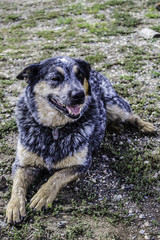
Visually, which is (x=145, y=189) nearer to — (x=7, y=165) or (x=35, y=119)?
(x=35, y=119)

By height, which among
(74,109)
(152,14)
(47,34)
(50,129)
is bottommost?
(47,34)

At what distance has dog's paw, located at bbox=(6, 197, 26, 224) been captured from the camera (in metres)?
3.37

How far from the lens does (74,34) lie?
9.42m

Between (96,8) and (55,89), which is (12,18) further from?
(55,89)

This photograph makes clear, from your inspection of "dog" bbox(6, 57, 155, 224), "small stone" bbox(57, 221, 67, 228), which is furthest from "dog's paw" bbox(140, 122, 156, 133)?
"small stone" bbox(57, 221, 67, 228)

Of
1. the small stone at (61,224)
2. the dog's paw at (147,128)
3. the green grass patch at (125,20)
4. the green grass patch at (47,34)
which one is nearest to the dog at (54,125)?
the small stone at (61,224)

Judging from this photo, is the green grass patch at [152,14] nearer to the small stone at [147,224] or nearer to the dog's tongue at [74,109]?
the dog's tongue at [74,109]

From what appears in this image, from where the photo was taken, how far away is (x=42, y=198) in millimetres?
3592

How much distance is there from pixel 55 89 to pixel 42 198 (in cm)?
154

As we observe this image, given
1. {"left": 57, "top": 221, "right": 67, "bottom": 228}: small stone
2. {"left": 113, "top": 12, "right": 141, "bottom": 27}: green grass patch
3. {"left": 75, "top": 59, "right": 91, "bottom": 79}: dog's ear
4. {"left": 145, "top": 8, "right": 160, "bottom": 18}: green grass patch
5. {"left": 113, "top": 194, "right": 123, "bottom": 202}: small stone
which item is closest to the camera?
{"left": 57, "top": 221, "right": 67, "bottom": 228}: small stone

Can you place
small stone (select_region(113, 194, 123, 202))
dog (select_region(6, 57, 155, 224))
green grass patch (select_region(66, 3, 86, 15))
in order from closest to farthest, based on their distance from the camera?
small stone (select_region(113, 194, 123, 202))
dog (select_region(6, 57, 155, 224))
green grass patch (select_region(66, 3, 86, 15))

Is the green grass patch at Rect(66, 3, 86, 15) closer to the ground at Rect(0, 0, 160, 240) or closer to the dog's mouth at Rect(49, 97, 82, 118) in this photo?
the ground at Rect(0, 0, 160, 240)

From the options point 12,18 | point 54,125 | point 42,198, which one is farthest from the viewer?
point 12,18

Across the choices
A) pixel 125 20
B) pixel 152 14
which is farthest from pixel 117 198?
pixel 152 14
